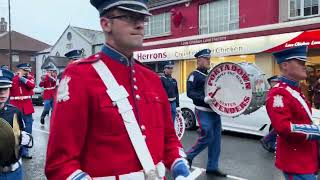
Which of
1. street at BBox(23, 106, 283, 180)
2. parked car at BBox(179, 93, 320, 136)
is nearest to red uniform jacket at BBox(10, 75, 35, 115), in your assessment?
street at BBox(23, 106, 283, 180)

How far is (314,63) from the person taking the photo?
16156mm

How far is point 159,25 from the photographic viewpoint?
971 inches

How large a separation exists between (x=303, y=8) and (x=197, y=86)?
39.0ft

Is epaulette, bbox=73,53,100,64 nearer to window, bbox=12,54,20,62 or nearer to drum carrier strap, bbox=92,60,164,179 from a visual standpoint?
drum carrier strap, bbox=92,60,164,179

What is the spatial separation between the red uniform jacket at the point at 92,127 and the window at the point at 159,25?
21.6 m

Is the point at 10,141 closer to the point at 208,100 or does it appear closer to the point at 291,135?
the point at 291,135

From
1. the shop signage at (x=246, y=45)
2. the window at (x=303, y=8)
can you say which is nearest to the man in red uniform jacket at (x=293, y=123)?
the shop signage at (x=246, y=45)

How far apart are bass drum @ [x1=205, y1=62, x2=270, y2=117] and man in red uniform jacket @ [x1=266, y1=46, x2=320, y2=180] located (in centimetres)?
265

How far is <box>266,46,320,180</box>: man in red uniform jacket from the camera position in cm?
371

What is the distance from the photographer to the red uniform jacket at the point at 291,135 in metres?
3.75

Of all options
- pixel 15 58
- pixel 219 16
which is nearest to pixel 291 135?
pixel 219 16

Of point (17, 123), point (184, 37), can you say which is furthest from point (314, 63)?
point (17, 123)

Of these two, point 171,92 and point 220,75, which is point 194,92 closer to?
point 220,75

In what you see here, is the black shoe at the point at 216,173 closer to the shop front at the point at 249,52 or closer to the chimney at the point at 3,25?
the shop front at the point at 249,52
